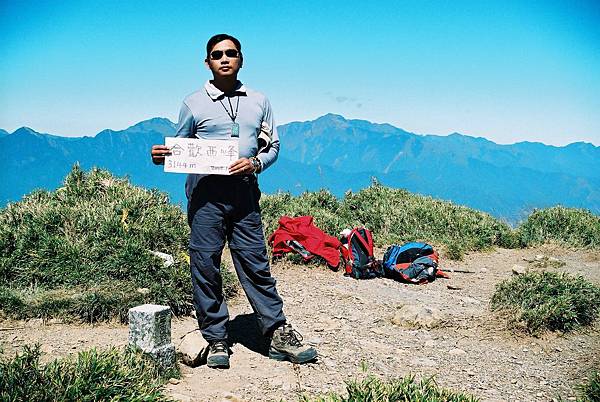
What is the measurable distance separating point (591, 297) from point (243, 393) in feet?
11.9

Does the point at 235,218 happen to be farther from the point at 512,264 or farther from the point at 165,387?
the point at 512,264

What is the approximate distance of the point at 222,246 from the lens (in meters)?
3.95

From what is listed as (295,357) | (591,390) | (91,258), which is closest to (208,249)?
(295,357)

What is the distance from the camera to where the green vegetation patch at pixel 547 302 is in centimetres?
482

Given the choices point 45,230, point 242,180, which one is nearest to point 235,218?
point 242,180

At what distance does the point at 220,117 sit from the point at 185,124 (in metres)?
0.25

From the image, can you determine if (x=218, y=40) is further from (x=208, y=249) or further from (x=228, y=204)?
(x=208, y=249)

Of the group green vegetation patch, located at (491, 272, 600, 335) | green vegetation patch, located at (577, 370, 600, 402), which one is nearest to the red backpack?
green vegetation patch, located at (491, 272, 600, 335)

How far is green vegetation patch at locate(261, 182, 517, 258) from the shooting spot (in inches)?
354

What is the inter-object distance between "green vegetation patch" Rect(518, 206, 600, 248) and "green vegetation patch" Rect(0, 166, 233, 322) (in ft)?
20.5

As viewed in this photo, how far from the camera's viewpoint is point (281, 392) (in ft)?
11.3

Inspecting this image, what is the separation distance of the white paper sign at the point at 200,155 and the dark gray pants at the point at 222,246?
20 centimetres

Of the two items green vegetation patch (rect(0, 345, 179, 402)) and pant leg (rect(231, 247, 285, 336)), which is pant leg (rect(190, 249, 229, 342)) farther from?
green vegetation patch (rect(0, 345, 179, 402))

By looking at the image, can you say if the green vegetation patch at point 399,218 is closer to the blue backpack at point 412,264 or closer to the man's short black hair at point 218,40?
the blue backpack at point 412,264
